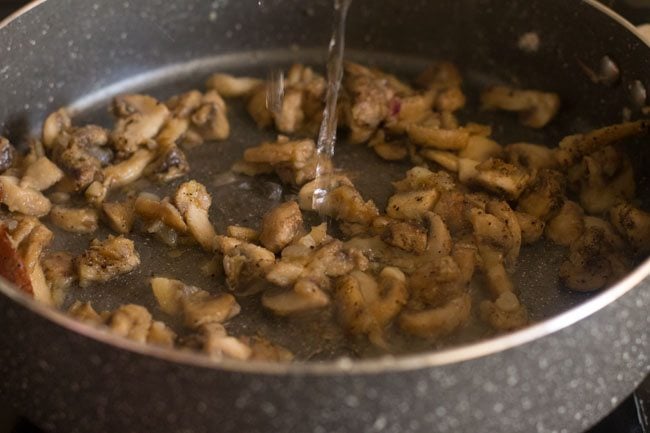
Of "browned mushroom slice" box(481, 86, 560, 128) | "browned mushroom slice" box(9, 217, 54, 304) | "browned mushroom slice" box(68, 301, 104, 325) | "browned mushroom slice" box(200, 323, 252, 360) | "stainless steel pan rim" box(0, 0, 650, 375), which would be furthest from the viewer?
"browned mushroom slice" box(481, 86, 560, 128)

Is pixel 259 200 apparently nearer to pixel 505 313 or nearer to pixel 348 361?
pixel 505 313

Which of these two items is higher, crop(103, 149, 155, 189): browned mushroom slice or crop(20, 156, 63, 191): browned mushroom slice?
crop(20, 156, 63, 191): browned mushroom slice

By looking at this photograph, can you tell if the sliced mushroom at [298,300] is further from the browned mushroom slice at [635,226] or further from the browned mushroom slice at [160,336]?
the browned mushroom slice at [635,226]

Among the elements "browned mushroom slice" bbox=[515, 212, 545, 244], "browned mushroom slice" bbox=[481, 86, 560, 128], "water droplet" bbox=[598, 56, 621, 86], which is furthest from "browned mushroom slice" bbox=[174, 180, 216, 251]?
"water droplet" bbox=[598, 56, 621, 86]

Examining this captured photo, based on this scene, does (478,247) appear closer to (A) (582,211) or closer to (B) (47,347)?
(A) (582,211)

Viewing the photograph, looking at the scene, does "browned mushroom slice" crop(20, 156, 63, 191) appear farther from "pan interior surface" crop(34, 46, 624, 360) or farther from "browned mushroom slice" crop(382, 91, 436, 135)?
"browned mushroom slice" crop(382, 91, 436, 135)

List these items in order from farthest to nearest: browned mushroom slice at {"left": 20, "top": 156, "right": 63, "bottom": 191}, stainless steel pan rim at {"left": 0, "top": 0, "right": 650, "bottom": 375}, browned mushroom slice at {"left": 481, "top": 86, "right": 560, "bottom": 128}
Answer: browned mushroom slice at {"left": 481, "top": 86, "right": 560, "bottom": 128}, browned mushroom slice at {"left": 20, "top": 156, "right": 63, "bottom": 191}, stainless steel pan rim at {"left": 0, "top": 0, "right": 650, "bottom": 375}
